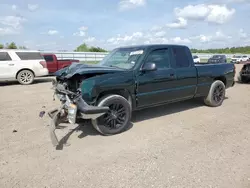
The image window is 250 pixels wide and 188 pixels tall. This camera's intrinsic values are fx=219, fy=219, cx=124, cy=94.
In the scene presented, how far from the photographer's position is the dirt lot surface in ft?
9.30

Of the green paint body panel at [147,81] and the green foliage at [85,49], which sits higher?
the green foliage at [85,49]

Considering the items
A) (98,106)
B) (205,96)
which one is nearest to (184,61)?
(205,96)

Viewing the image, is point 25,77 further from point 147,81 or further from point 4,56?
point 147,81

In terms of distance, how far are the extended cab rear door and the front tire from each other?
1609mm

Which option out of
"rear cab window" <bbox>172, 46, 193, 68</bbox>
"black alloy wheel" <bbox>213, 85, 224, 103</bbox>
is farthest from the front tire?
"black alloy wheel" <bbox>213, 85, 224, 103</bbox>

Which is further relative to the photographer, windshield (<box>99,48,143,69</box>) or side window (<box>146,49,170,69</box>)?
side window (<box>146,49,170,69</box>)

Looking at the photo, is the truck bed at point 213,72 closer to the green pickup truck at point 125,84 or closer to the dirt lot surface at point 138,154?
the green pickup truck at point 125,84

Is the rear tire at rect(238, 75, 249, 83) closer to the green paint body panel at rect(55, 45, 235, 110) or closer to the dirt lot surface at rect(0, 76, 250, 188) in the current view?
the green paint body panel at rect(55, 45, 235, 110)

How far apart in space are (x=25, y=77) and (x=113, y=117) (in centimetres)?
837

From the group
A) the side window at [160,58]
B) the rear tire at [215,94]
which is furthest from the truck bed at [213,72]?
the side window at [160,58]

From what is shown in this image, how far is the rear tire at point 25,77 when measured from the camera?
10.9 meters

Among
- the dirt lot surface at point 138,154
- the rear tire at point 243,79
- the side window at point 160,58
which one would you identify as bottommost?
the dirt lot surface at point 138,154

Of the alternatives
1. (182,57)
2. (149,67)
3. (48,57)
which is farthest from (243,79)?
(48,57)

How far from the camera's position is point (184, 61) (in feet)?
18.0
